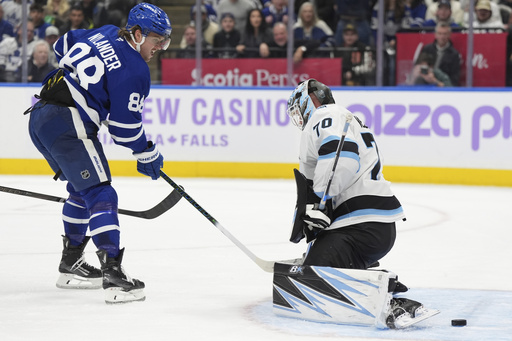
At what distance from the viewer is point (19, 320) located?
3205 millimetres

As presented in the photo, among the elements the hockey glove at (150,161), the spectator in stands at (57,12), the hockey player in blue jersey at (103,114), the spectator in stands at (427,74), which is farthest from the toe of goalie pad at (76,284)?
the spectator in stands at (57,12)

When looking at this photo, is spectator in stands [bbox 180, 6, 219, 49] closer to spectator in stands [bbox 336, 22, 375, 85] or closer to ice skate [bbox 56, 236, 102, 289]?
spectator in stands [bbox 336, 22, 375, 85]

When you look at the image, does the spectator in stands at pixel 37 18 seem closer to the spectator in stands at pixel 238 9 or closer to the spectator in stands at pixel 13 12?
the spectator in stands at pixel 13 12

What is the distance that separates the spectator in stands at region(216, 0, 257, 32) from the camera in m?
8.53

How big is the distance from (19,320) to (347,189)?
1210 mm

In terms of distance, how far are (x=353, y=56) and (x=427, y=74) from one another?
0.67 metres

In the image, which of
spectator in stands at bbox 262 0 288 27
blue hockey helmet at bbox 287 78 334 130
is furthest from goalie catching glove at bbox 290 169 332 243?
spectator in stands at bbox 262 0 288 27

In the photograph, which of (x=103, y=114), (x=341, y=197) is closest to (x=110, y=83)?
(x=103, y=114)

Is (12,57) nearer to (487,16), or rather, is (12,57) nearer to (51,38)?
(51,38)

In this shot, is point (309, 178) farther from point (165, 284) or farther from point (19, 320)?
point (19, 320)

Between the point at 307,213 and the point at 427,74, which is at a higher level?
the point at 427,74

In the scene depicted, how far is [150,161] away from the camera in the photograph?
3.65 metres

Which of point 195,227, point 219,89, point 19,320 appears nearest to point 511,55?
point 219,89

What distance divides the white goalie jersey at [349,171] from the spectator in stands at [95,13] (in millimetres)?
5636
